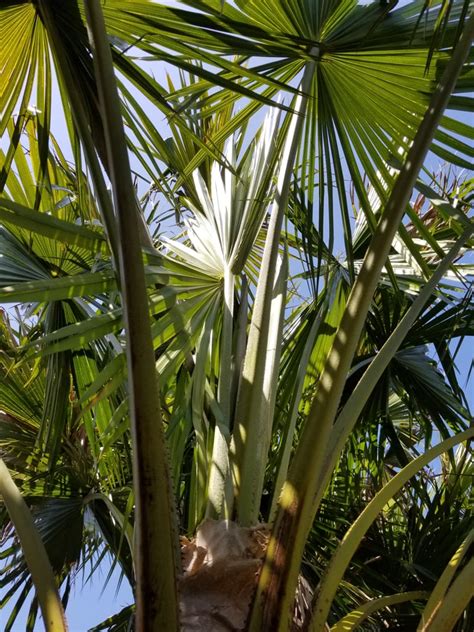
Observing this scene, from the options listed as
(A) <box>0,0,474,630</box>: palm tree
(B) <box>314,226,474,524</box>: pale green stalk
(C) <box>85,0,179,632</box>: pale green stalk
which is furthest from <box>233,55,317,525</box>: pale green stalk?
(C) <box>85,0,179,632</box>: pale green stalk

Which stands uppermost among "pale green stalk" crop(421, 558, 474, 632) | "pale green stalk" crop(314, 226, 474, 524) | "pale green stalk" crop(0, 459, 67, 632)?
"pale green stalk" crop(314, 226, 474, 524)

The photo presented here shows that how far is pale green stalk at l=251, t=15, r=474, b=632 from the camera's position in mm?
1172

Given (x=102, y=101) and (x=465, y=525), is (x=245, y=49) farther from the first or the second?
(x=465, y=525)

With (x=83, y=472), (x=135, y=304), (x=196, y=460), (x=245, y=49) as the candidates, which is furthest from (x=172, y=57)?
(x=83, y=472)

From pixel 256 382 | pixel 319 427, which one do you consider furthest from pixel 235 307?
pixel 319 427

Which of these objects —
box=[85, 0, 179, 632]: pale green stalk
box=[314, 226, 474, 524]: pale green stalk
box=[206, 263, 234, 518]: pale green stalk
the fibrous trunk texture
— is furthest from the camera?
box=[206, 263, 234, 518]: pale green stalk

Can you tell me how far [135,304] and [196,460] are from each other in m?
0.63

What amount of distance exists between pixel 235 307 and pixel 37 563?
1.04m

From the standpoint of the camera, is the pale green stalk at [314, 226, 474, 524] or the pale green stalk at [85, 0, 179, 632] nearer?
the pale green stalk at [85, 0, 179, 632]

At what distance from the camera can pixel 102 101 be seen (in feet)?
3.88

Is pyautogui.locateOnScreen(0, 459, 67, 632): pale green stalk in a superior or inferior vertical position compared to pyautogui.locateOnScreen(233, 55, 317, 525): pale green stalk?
inferior

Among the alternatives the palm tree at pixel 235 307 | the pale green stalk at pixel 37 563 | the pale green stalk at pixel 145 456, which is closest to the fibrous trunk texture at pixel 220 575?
the palm tree at pixel 235 307

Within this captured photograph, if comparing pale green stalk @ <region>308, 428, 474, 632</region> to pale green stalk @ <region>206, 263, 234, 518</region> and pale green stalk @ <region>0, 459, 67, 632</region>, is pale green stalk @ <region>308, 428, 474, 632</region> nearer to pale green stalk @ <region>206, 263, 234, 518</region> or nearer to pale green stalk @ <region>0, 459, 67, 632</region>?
pale green stalk @ <region>206, 263, 234, 518</region>

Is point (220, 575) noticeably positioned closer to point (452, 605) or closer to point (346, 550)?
point (346, 550)
